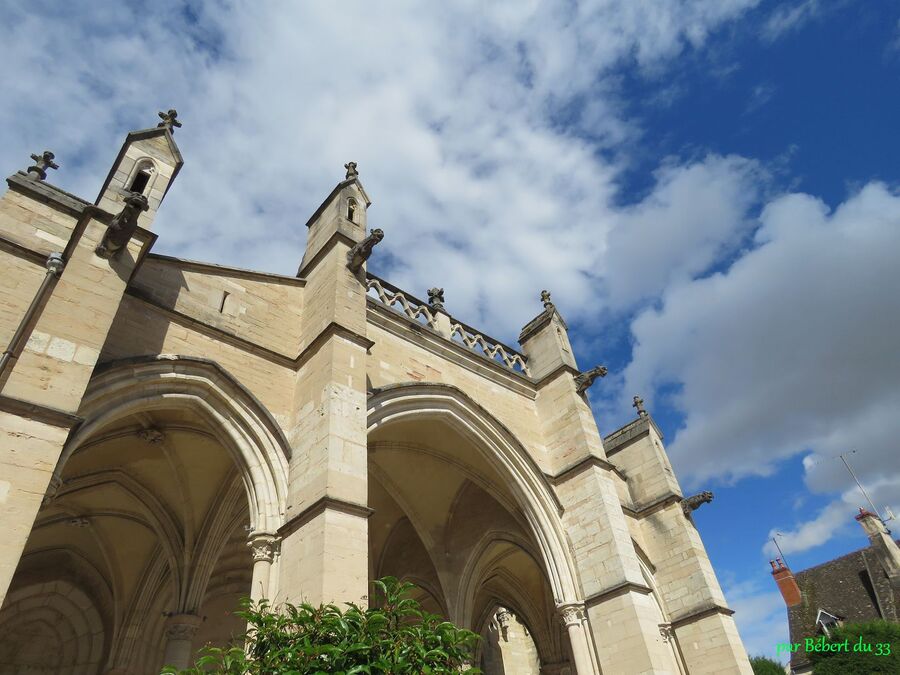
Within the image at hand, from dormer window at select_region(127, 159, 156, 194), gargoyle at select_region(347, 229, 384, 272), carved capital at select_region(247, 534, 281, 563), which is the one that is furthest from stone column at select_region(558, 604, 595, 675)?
dormer window at select_region(127, 159, 156, 194)

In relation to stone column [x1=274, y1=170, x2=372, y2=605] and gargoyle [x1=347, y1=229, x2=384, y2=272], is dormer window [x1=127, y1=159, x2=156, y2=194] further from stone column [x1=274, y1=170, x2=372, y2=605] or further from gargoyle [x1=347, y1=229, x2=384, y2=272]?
gargoyle [x1=347, y1=229, x2=384, y2=272]

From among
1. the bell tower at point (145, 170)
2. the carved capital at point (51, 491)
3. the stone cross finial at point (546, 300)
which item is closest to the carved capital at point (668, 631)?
the stone cross finial at point (546, 300)

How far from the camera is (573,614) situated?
8531mm

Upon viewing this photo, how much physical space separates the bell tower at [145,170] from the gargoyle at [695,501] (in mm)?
10052

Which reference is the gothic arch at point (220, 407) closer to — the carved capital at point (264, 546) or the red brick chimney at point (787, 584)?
the carved capital at point (264, 546)

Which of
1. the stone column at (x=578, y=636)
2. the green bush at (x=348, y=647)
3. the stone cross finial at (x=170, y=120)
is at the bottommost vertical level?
the green bush at (x=348, y=647)

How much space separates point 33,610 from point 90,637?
0.93 meters

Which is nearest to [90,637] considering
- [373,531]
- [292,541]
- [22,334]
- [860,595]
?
[373,531]

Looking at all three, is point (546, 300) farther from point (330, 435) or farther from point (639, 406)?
point (330, 435)

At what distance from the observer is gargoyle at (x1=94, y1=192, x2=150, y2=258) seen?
5879mm

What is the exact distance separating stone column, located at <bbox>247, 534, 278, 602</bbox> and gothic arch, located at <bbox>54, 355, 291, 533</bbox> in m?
0.10

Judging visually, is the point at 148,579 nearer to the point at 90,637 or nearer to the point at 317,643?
the point at 90,637

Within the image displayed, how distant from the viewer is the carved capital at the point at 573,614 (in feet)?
27.9

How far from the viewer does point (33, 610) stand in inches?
380
